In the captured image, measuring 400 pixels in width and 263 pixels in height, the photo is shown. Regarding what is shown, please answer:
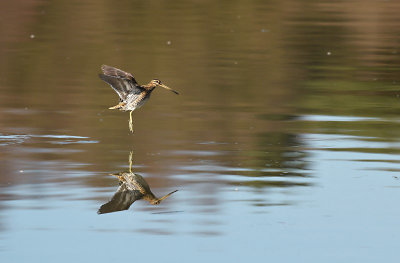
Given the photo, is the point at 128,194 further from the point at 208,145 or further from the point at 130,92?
the point at 130,92

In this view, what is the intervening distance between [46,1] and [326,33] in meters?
11.0

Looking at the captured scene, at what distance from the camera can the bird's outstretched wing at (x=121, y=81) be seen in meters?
12.1

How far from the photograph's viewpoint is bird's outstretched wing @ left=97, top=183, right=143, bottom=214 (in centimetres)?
906

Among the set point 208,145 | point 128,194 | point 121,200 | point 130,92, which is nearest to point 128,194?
point 128,194

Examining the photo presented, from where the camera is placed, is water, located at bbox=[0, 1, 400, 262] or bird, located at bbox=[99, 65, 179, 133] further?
bird, located at bbox=[99, 65, 179, 133]

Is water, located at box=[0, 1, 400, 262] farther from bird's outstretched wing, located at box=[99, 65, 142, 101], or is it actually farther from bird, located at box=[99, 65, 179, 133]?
bird's outstretched wing, located at box=[99, 65, 142, 101]

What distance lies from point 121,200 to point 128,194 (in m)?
0.29

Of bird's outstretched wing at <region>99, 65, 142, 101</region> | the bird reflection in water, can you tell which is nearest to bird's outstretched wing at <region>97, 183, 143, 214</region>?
the bird reflection in water

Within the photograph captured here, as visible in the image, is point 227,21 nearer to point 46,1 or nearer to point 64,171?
point 46,1

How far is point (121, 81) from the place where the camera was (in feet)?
42.0

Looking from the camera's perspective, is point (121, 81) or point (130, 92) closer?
point (121, 81)

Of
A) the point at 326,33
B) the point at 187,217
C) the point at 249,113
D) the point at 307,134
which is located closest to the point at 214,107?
the point at 249,113

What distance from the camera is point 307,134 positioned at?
13070mm

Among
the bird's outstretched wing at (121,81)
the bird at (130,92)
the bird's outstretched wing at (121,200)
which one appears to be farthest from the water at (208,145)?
the bird's outstretched wing at (121,81)
